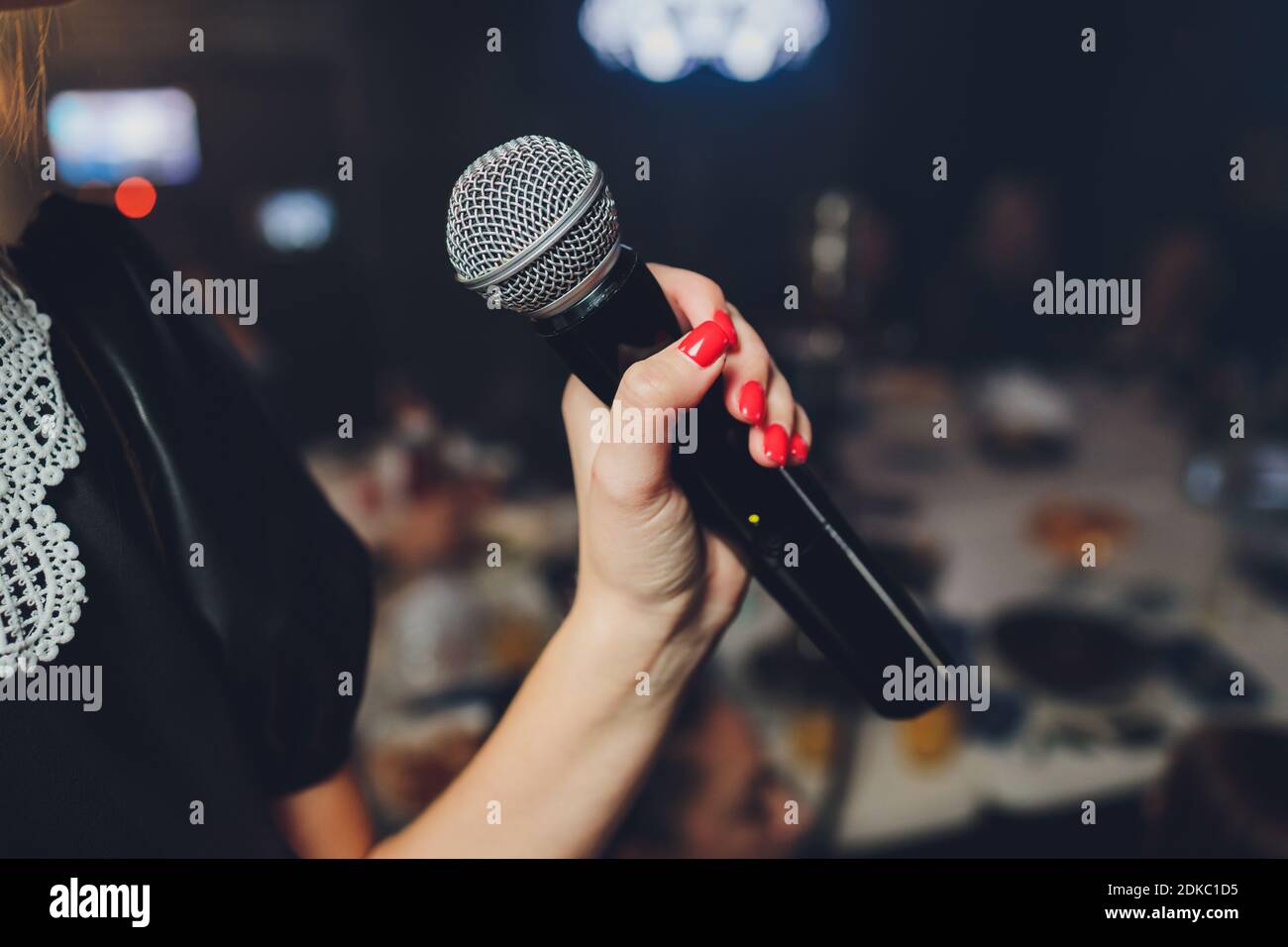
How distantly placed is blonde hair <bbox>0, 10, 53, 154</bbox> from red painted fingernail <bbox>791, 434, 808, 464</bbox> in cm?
93

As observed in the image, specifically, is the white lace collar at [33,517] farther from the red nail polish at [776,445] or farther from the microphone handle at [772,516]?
the red nail polish at [776,445]

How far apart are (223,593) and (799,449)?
0.61m

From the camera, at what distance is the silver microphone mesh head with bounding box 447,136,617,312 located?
70 cm

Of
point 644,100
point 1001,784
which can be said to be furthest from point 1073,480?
point 644,100

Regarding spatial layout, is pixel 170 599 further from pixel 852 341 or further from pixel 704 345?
pixel 852 341

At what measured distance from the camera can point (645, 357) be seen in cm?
74

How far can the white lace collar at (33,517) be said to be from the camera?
2.53 feet

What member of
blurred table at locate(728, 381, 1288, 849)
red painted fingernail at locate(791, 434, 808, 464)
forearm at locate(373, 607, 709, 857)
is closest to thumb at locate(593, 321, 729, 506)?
red painted fingernail at locate(791, 434, 808, 464)

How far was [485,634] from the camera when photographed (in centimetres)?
235

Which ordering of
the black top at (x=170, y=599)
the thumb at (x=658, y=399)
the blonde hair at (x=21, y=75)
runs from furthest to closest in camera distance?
the blonde hair at (x=21, y=75) → the black top at (x=170, y=599) → the thumb at (x=658, y=399)

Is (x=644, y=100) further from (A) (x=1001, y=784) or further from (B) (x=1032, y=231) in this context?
(A) (x=1001, y=784)

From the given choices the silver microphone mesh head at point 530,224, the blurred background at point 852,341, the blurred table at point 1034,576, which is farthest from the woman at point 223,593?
the blurred table at point 1034,576

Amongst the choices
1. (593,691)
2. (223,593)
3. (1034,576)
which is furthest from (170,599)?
(1034,576)

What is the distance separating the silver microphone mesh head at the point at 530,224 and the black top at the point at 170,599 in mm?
385
